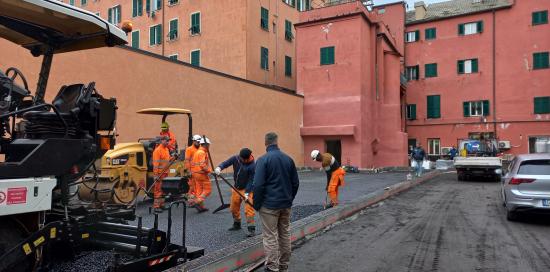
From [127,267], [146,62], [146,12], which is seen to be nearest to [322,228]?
[127,267]

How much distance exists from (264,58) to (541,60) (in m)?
22.4

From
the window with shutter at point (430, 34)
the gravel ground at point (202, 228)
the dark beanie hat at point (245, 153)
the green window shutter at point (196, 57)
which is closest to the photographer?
the gravel ground at point (202, 228)

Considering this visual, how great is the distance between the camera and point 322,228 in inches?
356

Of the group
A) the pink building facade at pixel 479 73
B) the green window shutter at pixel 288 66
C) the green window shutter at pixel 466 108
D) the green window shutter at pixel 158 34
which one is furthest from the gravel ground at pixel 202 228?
the green window shutter at pixel 466 108

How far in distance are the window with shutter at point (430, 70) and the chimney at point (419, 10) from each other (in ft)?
15.9

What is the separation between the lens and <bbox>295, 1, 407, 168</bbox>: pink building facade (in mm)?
28891

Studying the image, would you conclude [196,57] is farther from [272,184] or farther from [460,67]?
[272,184]

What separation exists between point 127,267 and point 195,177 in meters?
5.75

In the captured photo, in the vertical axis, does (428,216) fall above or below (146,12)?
below

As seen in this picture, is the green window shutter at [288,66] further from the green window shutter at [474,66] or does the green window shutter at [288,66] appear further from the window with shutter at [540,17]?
the window with shutter at [540,17]

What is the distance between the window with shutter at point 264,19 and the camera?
30359 millimetres

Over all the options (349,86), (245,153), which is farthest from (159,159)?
(349,86)

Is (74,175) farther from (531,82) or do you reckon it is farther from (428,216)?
(531,82)

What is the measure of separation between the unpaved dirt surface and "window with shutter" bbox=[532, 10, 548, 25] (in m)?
29.1
